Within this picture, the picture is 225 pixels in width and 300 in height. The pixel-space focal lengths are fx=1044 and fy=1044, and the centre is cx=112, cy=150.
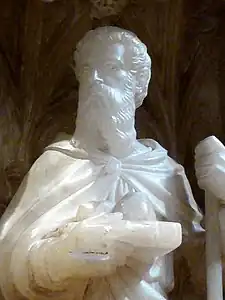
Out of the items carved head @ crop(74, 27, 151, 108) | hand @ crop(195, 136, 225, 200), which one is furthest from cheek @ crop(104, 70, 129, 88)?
hand @ crop(195, 136, 225, 200)

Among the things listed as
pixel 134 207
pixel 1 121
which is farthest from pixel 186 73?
pixel 134 207

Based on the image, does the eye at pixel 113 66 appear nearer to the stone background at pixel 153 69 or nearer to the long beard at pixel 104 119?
the long beard at pixel 104 119

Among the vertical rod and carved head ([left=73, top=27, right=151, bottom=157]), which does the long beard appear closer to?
carved head ([left=73, top=27, right=151, bottom=157])

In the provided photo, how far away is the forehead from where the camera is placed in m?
2.75

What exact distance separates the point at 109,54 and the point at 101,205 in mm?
443

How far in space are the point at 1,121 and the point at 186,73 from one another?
606 mm

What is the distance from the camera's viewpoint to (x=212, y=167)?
2574 millimetres

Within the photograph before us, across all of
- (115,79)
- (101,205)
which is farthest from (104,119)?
(101,205)

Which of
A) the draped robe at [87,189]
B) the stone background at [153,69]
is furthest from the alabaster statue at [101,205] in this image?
the stone background at [153,69]

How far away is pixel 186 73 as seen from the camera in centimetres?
327

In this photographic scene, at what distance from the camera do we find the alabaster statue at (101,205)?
2.36 m

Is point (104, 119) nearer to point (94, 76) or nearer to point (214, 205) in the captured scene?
point (94, 76)

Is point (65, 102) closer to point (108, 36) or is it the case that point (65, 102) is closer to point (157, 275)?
point (108, 36)

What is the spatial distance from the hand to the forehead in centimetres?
33
